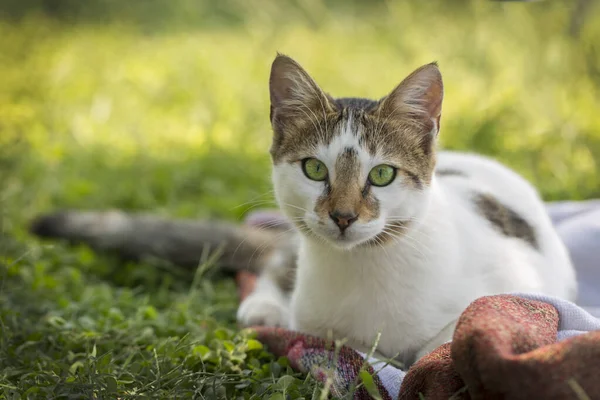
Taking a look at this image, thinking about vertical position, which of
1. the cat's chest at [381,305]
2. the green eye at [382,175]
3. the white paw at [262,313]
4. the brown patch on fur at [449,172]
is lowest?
the white paw at [262,313]

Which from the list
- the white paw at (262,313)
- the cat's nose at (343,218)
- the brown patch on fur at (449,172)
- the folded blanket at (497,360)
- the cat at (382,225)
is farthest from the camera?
the brown patch on fur at (449,172)

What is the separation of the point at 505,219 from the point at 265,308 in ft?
3.38

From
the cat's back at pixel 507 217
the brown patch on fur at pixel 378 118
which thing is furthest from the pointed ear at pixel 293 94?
the cat's back at pixel 507 217

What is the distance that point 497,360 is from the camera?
150 cm

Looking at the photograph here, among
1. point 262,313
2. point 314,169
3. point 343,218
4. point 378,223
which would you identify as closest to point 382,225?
point 378,223

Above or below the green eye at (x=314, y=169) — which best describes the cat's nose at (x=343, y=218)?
below

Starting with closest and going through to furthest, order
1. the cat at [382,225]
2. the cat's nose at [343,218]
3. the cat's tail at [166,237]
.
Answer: the cat's nose at [343,218], the cat at [382,225], the cat's tail at [166,237]

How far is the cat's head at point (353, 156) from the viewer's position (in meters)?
2.04

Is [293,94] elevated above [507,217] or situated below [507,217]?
above

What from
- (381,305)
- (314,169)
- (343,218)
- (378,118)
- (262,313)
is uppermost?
(378,118)

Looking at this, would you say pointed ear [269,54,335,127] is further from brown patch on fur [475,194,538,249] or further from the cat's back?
brown patch on fur [475,194,538,249]

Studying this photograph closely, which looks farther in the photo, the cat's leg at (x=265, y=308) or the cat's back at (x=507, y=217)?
the cat's leg at (x=265, y=308)

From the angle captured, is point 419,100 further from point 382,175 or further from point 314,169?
point 314,169

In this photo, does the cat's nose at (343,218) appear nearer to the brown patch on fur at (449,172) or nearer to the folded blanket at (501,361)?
the folded blanket at (501,361)
